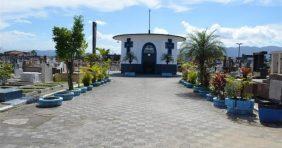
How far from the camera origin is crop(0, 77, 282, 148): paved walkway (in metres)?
8.52

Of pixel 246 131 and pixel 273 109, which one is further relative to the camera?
pixel 273 109

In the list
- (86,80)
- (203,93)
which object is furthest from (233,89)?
(86,80)

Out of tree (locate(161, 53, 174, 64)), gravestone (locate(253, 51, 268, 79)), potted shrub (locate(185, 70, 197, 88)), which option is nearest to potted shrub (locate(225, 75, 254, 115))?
potted shrub (locate(185, 70, 197, 88))

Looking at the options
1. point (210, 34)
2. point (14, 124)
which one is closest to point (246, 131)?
point (14, 124)

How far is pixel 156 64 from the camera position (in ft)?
117

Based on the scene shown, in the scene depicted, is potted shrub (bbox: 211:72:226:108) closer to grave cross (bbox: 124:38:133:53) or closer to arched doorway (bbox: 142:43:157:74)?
arched doorway (bbox: 142:43:157:74)

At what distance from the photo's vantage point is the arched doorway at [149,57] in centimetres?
3556

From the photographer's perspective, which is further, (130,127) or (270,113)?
(270,113)

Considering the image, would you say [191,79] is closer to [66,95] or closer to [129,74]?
[66,95]

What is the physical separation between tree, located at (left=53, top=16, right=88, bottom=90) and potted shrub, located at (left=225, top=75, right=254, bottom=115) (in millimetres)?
7408

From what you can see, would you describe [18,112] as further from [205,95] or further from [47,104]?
[205,95]

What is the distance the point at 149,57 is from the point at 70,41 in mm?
19213

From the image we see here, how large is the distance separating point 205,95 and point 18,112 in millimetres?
9187

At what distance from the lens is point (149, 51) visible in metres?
35.8
